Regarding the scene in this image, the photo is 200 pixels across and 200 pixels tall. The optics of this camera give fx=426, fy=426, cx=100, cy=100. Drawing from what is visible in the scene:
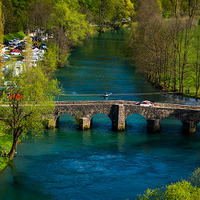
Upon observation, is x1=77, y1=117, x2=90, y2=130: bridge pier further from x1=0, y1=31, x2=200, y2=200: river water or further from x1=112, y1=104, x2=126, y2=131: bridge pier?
x1=112, y1=104, x2=126, y2=131: bridge pier

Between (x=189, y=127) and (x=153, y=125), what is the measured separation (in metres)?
6.52

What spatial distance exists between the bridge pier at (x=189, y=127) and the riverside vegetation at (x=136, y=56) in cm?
2204

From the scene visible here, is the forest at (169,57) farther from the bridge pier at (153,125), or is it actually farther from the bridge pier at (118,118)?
the bridge pier at (118,118)

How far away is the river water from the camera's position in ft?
184

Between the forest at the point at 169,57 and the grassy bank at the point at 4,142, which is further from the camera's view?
the forest at the point at 169,57

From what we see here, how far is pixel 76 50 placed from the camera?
169 meters

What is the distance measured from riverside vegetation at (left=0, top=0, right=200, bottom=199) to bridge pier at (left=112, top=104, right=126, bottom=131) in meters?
11.9

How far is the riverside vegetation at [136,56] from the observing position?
205ft

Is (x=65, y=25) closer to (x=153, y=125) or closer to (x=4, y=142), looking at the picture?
(x=153, y=125)

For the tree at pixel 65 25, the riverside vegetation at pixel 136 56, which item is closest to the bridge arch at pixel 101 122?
the riverside vegetation at pixel 136 56

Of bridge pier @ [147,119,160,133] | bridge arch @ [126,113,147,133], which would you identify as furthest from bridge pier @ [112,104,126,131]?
bridge pier @ [147,119,160,133]

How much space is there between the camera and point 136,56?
428ft

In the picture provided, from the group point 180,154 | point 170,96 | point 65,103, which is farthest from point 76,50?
point 180,154

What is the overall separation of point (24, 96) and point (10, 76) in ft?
11.9
